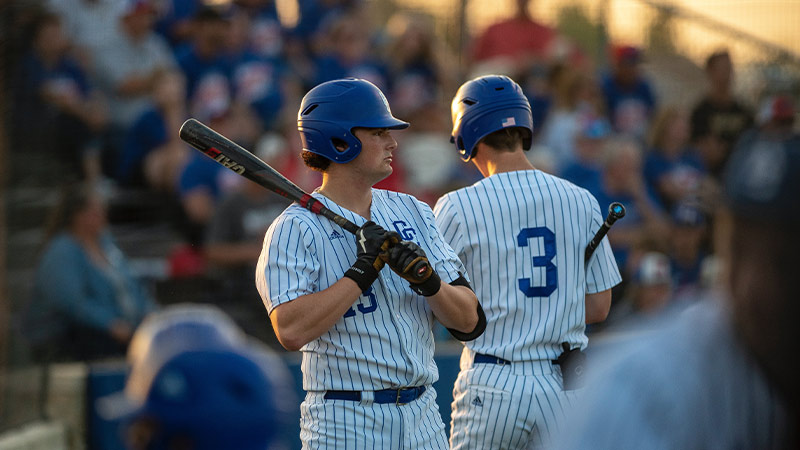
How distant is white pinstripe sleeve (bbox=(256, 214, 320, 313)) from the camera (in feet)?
10.8

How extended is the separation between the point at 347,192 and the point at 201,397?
201 centimetres

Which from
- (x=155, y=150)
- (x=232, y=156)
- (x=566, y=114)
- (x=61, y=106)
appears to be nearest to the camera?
(x=232, y=156)

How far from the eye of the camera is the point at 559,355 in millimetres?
4062

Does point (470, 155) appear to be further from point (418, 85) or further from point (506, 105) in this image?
point (418, 85)

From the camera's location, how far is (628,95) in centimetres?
1031

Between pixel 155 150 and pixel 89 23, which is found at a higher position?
pixel 89 23

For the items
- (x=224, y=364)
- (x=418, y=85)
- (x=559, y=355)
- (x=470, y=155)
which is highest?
(x=418, y=85)

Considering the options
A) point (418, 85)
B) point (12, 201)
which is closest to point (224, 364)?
point (12, 201)

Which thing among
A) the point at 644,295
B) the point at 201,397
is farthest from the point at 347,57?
the point at 201,397

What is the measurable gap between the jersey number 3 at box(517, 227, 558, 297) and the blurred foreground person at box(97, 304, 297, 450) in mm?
2416

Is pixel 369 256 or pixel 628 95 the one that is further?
pixel 628 95

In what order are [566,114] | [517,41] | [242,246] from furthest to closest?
[517,41] → [566,114] → [242,246]

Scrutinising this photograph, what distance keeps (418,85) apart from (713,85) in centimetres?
335

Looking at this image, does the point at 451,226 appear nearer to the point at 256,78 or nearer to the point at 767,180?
the point at 767,180
